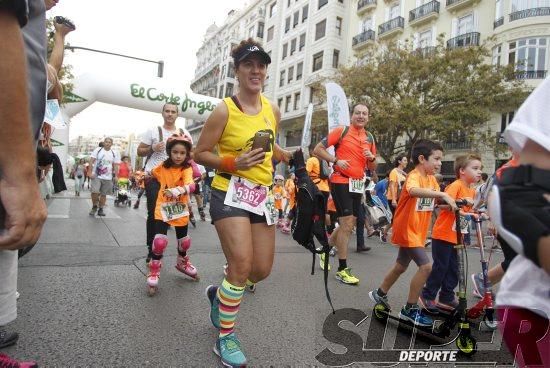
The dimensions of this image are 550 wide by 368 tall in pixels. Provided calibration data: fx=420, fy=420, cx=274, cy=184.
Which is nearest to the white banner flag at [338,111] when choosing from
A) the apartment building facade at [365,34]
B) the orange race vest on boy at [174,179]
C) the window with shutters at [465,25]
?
the orange race vest on boy at [174,179]

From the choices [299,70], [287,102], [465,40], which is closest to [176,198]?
[465,40]

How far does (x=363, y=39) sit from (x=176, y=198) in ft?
111

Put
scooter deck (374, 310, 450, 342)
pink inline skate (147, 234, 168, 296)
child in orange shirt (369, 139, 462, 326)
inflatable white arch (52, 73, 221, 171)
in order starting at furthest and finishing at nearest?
inflatable white arch (52, 73, 221, 171)
pink inline skate (147, 234, 168, 296)
child in orange shirt (369, 139, 462, 326)
scooter deck (374, 310, 450, 342)

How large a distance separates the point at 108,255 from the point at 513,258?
5.26m

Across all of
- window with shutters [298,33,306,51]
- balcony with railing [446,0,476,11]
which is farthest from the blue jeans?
window with shutters [298,33,306,51]

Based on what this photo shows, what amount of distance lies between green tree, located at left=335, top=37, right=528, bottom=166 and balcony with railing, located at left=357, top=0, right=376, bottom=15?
1466 centimetres

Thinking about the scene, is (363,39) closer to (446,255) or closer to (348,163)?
(348,163)

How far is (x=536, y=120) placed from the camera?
1.27 metres

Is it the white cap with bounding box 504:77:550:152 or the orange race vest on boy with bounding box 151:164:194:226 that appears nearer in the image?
A: the white cap with bounding box 504:77:550:152

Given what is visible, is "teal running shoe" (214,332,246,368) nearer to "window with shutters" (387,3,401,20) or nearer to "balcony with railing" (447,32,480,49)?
"balcony with railing" (447,32,480,49)

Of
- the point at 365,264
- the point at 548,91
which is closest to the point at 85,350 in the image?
the point at 548,91

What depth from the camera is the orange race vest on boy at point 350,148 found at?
209 inches

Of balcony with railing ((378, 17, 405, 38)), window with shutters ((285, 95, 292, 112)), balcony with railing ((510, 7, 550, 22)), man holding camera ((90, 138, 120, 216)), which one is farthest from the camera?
Result: window with shutters ((285, 95, 292, 112))

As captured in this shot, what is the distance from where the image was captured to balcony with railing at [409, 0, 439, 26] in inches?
1158
